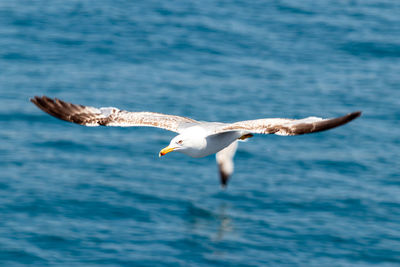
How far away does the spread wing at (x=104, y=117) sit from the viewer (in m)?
26.3

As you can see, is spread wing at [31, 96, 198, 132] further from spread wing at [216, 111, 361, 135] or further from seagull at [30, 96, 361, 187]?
spread wing at [216, 111, 361, 135]

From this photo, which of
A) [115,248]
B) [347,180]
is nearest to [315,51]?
[347,180]

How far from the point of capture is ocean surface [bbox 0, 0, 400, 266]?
150 ft

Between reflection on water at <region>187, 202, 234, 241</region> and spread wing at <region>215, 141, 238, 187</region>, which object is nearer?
spread wing at <region>215, 141, 238, 187</region>

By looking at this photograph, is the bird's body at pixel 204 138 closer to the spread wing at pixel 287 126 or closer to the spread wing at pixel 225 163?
the spread wing at pixel 287 126

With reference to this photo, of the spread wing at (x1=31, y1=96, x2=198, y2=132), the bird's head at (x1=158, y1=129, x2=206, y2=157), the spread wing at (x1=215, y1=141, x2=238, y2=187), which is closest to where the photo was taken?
the bird's head at (x1=158, y1=129, x2=206, y2=157)

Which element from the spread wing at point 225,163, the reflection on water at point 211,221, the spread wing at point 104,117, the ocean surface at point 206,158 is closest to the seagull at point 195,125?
the spread wing at point 104,117

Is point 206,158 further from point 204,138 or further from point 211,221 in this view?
point 204,138

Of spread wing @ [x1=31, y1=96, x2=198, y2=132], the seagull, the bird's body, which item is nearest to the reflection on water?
spread wing @ [x1=31, y1=96, x2=198, y2=132]

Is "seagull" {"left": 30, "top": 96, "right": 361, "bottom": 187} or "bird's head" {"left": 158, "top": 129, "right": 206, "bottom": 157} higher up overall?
"seagull" {"left": 30, "top": 96, "right": 361, "bottom": 187}

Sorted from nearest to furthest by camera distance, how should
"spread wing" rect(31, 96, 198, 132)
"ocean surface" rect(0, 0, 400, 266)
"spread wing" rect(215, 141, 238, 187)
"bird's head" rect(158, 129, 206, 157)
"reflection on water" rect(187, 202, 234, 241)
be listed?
"bird's head" rect(158, 129, 206, 157)
"spread wing" rect(31, 96, 198, 132)
"spread wing" rect(215, 141, 238, 187)
"ocean surface" rect(0, 0, 400, 266)
"reflection on water" rect(187, 202, 234, 241)

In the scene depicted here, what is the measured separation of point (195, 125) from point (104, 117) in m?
3.28

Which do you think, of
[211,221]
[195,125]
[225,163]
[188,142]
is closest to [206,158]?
[211,221]

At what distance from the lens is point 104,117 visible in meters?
27.0
